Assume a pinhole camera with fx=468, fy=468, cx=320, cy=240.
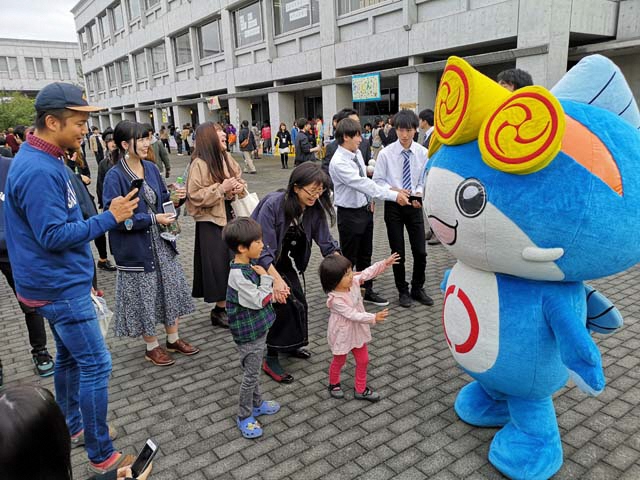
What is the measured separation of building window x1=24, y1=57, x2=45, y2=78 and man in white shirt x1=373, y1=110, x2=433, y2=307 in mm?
61456

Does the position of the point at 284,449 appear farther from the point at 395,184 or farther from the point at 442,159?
the point at 395,184

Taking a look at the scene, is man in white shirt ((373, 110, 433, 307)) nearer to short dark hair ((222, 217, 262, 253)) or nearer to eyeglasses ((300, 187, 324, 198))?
eyeglasses ((300, 187, 324, 198))

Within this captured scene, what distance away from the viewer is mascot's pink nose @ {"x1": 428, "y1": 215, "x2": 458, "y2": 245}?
2.55m

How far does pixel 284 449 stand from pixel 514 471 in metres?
1.35

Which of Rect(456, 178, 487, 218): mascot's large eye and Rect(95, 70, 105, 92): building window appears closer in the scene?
Rect(456, 178, 487, 218): mascot's large eye

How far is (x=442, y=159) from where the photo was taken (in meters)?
2.62

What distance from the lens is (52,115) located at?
2.46 metres

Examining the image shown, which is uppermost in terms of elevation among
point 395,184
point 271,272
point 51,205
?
point 51,205

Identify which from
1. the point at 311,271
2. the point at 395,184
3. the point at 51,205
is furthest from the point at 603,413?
the point at 311,271

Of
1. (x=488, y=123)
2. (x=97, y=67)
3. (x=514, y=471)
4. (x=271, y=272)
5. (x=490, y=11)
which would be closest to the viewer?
(x=488, y=123)

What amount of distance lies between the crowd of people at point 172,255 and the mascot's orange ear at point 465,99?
45.6 inches

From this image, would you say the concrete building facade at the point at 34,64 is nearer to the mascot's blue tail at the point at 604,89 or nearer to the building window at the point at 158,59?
the building window at the point at 158,59

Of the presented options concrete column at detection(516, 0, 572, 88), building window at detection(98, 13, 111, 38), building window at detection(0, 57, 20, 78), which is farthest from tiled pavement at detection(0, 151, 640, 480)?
building window at detection(0, 57, 20, 78)

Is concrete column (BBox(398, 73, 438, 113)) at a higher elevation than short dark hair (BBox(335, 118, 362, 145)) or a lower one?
higher
